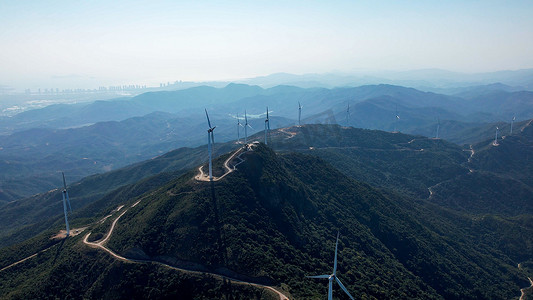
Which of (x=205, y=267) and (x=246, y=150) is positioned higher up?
(x=246, y=150)

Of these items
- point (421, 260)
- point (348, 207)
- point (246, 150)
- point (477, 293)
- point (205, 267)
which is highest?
point (246, 150)

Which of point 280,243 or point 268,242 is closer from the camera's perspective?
point 268,242

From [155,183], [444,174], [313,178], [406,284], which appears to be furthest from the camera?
[444,174]

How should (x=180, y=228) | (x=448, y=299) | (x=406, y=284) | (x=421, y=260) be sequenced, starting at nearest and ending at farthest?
(x=180, y=228)
(x=406, y=284)
(x=448, y=299)
(x=421, y=260)

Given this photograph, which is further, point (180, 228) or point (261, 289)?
point (180, 228)

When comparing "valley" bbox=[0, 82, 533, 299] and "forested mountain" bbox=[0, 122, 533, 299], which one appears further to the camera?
"forested mountain" bbox=[0, 122, 533, 299]

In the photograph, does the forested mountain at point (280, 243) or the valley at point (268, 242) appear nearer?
the valley at point (268, 242)

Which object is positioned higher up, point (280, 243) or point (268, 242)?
point (268, 242)

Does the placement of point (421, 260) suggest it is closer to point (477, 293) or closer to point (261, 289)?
point (477, 293)

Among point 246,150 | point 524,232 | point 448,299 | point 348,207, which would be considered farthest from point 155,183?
point 524,232
